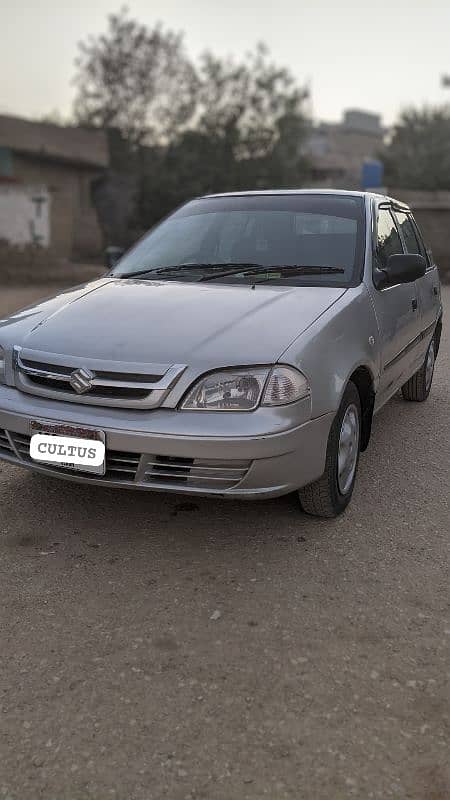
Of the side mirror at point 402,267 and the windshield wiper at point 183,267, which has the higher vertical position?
the side mirror at point 402,267

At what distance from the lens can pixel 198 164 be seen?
104ft

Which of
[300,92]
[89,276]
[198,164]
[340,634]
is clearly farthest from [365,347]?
[300,92]

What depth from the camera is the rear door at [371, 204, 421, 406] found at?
3.93m

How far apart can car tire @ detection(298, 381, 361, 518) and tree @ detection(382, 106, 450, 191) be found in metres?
30.9

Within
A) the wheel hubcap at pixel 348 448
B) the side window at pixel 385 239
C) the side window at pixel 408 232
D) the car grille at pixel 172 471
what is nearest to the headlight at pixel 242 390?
the car grille at pixel 172 471

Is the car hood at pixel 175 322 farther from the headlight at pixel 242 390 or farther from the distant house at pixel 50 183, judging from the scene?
the distant house at pixel 50 183

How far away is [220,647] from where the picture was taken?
2.48 meters

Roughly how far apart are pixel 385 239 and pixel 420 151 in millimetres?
32293

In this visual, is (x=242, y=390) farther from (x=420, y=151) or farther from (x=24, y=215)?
(x=420, y=151)

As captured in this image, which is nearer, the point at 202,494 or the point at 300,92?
the point at 202,494

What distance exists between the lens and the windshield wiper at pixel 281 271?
12.4 ft

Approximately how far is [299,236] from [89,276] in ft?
42.6

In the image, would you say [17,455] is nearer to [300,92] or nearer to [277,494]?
[277,494]

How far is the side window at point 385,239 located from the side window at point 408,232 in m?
0.25
